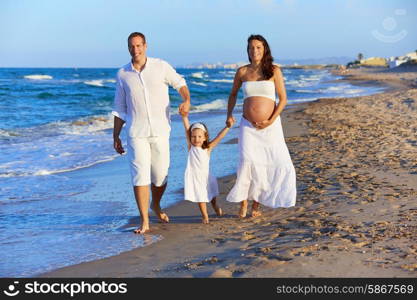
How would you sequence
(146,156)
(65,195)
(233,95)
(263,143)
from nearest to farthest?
(146,156)
(263,143)
(233,95)
(65,195)

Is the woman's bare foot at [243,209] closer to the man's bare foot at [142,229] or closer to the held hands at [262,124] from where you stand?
the held hands at [262,124]

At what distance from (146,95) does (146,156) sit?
0.60m

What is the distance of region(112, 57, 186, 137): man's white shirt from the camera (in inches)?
220

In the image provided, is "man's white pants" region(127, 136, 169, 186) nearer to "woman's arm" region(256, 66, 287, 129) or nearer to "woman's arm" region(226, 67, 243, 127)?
"woman's arm" region(226, 67, 243, 127)

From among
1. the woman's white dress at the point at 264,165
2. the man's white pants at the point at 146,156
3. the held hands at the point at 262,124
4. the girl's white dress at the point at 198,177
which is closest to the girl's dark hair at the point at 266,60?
the woman's white dress at the point at 264,165

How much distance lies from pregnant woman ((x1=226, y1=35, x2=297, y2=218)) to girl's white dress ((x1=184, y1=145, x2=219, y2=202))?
27 centimetres

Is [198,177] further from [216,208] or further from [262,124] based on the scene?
[262,124]

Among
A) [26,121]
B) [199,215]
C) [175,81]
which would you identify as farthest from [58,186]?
[26,121]

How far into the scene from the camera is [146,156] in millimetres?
5703

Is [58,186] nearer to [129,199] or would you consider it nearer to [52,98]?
[129,199]

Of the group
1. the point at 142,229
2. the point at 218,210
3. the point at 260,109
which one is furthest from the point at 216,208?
the point at 260,109

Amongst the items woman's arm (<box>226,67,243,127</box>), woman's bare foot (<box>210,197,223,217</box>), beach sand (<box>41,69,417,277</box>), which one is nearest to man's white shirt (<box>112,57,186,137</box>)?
woman's arm (<box>226,67,243,127</box>)

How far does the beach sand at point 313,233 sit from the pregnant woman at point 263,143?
0.90 ft

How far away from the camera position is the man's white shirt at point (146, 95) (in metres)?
5.59
